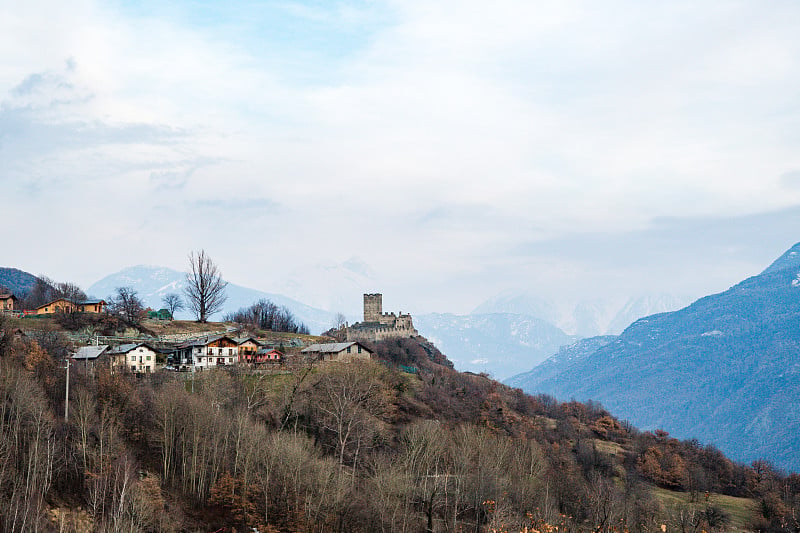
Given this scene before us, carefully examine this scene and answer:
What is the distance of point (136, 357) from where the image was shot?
341 ft

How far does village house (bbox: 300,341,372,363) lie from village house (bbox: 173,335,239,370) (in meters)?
13.0

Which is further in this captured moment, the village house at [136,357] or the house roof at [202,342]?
the house roof at [202,342]

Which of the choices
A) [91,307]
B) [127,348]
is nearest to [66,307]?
[91,307]

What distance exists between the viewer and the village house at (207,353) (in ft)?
363

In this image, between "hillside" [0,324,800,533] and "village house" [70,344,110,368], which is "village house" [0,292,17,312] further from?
"hillside" [0,324,800,533]

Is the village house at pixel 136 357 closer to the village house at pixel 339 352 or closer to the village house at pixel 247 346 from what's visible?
the village house at pixel 247 346

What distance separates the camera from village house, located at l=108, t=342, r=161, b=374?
3907 inches

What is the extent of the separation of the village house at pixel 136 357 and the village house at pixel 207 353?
4.36 metres

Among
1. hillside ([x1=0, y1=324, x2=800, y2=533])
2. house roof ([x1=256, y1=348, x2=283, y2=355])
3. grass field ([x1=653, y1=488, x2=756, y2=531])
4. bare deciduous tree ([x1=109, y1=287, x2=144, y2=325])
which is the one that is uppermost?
bare deciduous tree ([x1=109, y1=287, x2=144, y2=325])

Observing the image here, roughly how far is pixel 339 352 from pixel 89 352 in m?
40.1

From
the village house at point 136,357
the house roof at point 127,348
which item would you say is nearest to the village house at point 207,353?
the house roof at point 127,348

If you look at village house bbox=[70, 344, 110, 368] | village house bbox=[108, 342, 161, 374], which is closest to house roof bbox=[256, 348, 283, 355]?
village house bbox=[108, 342, 161, 374]

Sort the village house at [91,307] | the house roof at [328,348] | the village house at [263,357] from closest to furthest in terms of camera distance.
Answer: the village house at [263,357] → the house roof at [328,348] → the village house at [91,307]

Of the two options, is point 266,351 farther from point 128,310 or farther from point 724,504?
point 724,504
